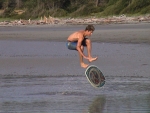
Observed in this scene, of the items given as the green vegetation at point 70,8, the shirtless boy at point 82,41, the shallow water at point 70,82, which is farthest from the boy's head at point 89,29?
the green vegetation at point 70,8

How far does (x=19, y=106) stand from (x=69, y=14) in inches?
1410

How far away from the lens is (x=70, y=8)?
45.9 metres

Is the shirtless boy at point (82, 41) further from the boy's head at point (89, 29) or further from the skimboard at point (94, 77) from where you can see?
the skimboard at point (94, 77)

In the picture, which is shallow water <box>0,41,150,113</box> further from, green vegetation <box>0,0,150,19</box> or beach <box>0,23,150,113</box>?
green vegetation <box>0,0,150,19</box>

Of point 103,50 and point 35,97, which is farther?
point 103,50

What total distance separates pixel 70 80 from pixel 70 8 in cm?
3554

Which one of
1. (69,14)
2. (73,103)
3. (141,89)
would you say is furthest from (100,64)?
(69,14)

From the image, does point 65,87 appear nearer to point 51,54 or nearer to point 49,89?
point 49,89

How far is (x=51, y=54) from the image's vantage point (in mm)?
15594

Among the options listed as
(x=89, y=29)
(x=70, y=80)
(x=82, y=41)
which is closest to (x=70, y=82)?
(x=70, y=80)

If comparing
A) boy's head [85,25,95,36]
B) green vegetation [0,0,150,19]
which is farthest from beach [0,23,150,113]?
green vegetation [0,0,150,19]

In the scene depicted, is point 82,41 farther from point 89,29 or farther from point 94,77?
point 94,77

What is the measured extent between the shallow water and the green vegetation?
22588mm

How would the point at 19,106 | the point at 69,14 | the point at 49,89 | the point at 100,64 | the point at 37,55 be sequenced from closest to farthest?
the point at 19,106 → the point at 49,89 → the point at 100,64 → the point at 37,55 → the point at 69,14
